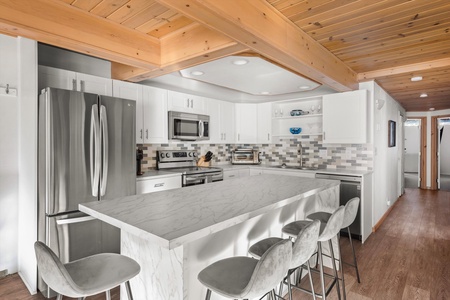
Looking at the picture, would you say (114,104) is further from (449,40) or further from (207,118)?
(449,40)

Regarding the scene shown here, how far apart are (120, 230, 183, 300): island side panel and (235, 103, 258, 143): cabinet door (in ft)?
11.7

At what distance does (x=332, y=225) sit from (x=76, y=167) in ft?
7.45

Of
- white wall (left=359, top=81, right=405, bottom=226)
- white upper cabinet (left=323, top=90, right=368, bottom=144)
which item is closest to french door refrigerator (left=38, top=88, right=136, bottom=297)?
white upper cabinet (left=323, top=90, right=368, bottom=144)

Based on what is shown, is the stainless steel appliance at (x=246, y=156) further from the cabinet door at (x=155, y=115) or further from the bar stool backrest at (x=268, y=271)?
the bar stool backrest at (x=268, y=271)

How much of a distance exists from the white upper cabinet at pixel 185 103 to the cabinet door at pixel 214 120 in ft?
0.48

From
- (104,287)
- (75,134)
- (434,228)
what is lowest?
(434,228)

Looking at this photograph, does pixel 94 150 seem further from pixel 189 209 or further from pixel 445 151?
pixel 445 151

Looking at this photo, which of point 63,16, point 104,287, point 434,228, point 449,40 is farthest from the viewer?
point 434,228

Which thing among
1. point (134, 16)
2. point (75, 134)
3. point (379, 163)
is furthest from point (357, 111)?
point (75, 134)

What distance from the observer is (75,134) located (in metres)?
2.43

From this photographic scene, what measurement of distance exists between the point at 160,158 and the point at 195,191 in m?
2.01

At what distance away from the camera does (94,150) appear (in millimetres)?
2555

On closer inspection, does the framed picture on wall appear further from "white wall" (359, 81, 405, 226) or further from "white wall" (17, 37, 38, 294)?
"white wall" (17, 37, 38, 294)

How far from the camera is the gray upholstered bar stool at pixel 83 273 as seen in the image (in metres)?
1.13
